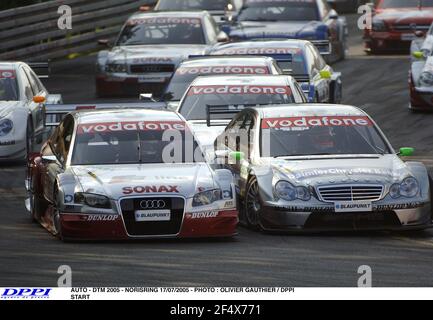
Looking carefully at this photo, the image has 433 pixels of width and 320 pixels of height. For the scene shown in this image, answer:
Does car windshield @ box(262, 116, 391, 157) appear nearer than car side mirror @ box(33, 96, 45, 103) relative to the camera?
Yes

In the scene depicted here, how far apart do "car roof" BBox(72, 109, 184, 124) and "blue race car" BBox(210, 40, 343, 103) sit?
730 centimetres

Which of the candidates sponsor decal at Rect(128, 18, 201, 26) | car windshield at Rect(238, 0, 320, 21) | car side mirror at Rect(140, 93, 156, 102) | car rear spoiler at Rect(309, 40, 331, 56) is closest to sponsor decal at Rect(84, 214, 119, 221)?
car side mirror at Rect(140, 93, 156, 102)

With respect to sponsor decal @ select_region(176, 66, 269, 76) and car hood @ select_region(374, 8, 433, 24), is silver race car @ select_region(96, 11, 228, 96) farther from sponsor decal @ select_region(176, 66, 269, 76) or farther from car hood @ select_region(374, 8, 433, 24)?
sponsor decal @ select_region(176, 66, 269, 76)

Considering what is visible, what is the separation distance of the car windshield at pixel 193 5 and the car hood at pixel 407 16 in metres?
5.02

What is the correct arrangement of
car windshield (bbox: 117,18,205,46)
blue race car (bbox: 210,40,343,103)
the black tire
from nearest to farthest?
the black tire
blue race car (bbox: 210,40,343,103)
car windshield (bbox: 117,18,205,46)

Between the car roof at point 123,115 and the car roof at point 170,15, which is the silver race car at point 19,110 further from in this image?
the car roof at point 170,15

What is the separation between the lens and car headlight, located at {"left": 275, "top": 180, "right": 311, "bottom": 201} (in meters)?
15.7

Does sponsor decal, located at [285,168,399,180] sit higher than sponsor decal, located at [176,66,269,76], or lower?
higher

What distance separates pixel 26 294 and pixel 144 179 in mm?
5028

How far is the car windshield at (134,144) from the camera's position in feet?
52.8

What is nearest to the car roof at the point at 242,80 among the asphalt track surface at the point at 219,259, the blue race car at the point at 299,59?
the blue race car at the point at 299,59

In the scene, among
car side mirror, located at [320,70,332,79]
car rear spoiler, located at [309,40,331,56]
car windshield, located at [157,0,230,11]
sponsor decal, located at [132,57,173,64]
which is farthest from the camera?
car windshield, located at [157,0,230,11]

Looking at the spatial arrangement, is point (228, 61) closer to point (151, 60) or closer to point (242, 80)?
point (242, 80)
